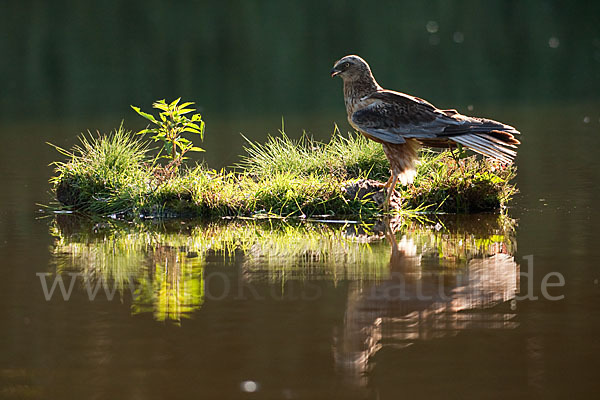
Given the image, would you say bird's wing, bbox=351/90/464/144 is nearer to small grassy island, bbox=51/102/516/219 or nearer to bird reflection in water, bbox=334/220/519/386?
small grassy island, bbox=51/102/516/219

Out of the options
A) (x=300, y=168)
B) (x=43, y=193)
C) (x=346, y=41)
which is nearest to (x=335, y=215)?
(x=300, y=168)

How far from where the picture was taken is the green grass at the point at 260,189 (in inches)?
338

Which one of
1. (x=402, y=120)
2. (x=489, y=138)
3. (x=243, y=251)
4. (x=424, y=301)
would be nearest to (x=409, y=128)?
(x=402, y=120)

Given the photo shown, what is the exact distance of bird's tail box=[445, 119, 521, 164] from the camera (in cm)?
802

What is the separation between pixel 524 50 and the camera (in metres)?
31.6

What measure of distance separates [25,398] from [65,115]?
18.0 meters

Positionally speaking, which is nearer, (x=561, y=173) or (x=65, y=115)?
(x=561, y=173)

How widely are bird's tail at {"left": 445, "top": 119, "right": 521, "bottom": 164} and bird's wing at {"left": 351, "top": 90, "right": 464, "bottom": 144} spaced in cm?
12

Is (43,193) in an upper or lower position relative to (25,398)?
upper

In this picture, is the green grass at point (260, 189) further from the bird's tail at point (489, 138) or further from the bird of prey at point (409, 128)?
the bird's tail at point (489, 138)

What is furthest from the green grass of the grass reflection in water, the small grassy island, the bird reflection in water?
the bird reflection in water

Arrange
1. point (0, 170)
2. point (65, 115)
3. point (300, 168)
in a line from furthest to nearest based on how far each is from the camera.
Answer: point (65, 115), point (0, 170), point (300, 168)

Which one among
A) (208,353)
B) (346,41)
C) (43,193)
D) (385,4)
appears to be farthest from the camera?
(385,4)

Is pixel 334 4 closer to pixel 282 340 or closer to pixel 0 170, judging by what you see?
pixel 0 170
